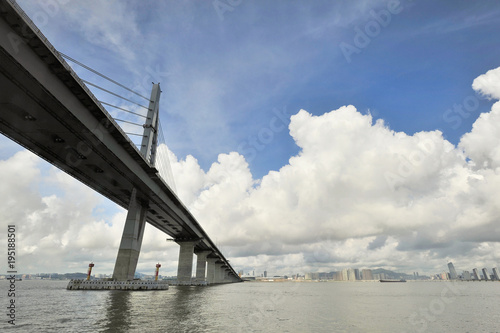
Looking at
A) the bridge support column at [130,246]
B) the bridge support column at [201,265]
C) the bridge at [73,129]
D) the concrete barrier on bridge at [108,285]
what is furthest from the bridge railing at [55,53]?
the bridge support column at [201,265]

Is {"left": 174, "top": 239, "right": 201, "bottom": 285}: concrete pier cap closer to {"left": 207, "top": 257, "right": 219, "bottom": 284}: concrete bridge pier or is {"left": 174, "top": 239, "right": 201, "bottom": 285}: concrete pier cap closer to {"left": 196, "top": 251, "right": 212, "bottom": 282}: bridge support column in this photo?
{"left": 196, "top": 251, "right": 212, "bottom": 282}: bridge support column

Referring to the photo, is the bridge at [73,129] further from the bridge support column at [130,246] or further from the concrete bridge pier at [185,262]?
the concrete bridge pier at [185,262]

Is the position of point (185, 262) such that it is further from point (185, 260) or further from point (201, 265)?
point (201, 265)

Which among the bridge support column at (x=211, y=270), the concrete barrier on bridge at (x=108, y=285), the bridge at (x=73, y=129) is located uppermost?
the bridge at (x=73, y=129)

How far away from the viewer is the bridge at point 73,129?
2003 centimetres

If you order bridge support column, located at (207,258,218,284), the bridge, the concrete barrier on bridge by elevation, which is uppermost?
the bridge

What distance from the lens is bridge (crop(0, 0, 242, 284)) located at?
789 inches

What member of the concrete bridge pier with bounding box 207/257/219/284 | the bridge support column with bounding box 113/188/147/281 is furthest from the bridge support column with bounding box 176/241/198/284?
the concrete bridge pier with bounding box 207/257/219/284

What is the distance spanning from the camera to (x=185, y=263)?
277 feet

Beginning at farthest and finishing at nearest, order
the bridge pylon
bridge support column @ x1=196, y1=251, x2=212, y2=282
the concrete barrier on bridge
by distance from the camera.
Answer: bridge support column @ x1=196, y1=251, x2=212, y2=282 < the bridge pylon < the concrete barrier on bridge

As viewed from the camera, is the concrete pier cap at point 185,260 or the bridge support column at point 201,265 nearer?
the concrete pier cap at point 185,260

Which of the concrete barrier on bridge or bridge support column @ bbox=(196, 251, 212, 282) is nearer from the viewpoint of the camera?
the concrete barrier on bridge

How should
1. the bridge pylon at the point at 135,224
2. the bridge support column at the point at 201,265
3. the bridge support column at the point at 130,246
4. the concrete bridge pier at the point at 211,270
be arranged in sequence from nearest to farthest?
the bridge support column at the point at 130,246
the bridge pylon at the point at 135,224
the bridge support column at the point at 201,265
the concrete bridge pier at the point at 211,270

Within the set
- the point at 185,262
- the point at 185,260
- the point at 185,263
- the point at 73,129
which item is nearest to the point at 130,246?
the point at 73,129
